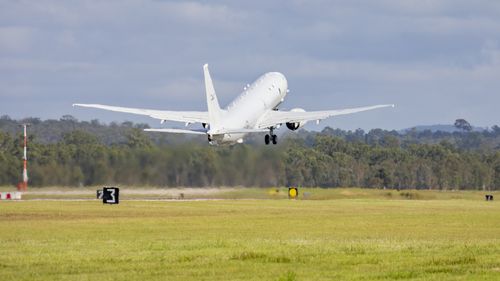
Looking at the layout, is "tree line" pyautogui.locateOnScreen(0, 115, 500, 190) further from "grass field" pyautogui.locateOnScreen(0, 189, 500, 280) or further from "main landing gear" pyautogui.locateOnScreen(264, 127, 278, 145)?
"grass field" pyautogui.locateOnScreen(0, 189, 500, 280)

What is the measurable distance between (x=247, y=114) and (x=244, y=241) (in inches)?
1628

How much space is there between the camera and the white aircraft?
9119 cm

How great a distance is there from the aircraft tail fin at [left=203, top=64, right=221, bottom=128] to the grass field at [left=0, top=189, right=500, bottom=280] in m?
6.85

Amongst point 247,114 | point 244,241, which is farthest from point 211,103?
point 244,241

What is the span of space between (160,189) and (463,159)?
83337mm

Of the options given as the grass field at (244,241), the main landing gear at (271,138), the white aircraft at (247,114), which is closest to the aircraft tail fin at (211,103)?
the white aircraft at (247,114)

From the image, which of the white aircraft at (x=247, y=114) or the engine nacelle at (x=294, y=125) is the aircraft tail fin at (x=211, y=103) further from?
the engine nacelle at (x=294, y=125)

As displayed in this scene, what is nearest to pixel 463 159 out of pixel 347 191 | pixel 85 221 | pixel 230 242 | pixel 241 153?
pixel 347 191

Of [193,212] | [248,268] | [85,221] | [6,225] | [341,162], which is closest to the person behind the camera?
[248,268]

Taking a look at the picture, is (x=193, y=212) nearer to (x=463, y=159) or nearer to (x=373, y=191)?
(x=373, y=191)

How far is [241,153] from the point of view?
324 ft

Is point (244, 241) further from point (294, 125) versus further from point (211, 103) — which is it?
point (294, 125)

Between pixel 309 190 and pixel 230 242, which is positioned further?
pixel 309 190

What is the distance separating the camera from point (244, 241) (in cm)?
5703
